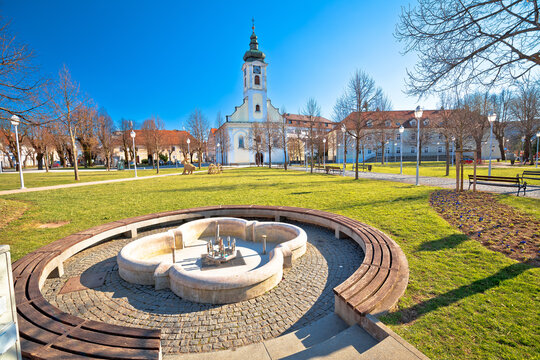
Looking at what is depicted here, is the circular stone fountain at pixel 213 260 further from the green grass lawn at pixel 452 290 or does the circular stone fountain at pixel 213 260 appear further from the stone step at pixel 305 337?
the green grass lawn at pixel 452 290

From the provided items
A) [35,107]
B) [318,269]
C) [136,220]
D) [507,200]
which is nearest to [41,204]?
[35,107]

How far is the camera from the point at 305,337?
2.87m

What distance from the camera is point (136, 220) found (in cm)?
699

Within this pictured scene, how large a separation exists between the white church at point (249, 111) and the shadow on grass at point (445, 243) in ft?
173

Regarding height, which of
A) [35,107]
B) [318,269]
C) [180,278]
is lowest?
[318,269]

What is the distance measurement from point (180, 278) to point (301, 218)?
4.43m

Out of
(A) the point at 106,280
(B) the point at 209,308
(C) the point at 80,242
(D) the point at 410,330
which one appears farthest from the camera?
(C) the point at 80,242

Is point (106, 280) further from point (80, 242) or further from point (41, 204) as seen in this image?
point (41, 204)

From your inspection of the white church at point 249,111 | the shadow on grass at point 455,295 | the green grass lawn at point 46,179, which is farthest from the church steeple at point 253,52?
the shadow on grass at point 455,295

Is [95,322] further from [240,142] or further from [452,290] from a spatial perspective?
[240,142]

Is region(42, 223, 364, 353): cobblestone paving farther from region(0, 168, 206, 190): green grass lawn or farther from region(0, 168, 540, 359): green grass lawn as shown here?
region(0, 168, 206, 190): green grass lawn

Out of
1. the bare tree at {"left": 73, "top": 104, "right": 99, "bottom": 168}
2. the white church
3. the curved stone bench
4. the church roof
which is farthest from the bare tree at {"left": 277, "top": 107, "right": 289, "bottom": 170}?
the curved stone bench

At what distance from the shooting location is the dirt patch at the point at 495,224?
500cm

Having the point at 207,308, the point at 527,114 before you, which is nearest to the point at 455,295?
the point at 207,308
